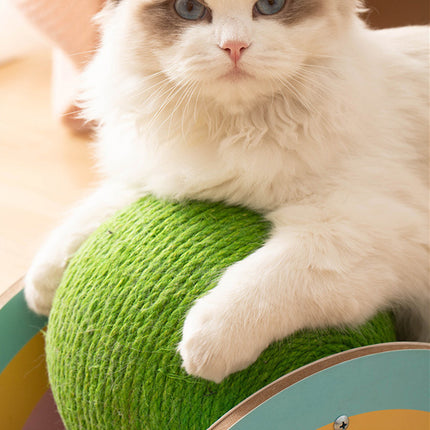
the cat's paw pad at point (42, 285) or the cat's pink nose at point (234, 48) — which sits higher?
the cat's pink nose at point (234, 48)

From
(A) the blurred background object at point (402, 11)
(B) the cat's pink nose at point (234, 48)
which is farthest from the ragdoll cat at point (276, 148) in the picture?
(A) the blurred background object at point (402, 11)

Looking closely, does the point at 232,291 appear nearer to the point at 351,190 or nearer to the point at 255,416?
the point at 255,416

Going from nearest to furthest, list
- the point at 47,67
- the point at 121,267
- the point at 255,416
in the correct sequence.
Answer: the point at 255,416 → the point at 121,267 → the point at 47,67

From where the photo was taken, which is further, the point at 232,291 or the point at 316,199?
the point at 316,199

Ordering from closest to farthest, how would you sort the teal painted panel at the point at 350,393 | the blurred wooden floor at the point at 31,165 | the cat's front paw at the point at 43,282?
the teal painted panel at the point at 350,393 → the cat's front paw at the point at 43,282 → the blurred wooden floor at the point at 31,165

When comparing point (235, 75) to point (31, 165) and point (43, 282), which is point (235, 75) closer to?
point (43, 282)

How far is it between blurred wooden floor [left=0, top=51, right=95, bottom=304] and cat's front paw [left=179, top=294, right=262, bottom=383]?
30.6 inches

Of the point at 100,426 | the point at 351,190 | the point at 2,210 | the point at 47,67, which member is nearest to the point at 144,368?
the point at 100,426

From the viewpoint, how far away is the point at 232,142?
105 centimetres

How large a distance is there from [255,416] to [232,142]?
0.50 meters

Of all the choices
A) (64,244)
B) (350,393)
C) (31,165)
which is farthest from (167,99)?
(31,165)

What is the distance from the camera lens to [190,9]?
95 cm

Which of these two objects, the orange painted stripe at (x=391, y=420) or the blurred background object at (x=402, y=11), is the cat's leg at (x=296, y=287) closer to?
the orange painted stripe at (x=391, y=420)

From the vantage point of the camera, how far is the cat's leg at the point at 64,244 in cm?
120
